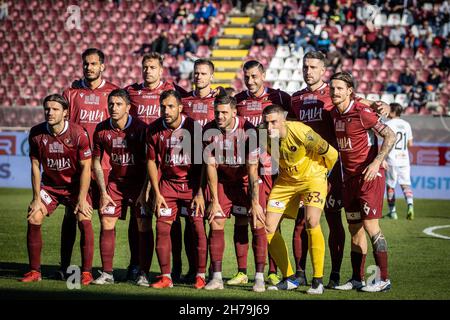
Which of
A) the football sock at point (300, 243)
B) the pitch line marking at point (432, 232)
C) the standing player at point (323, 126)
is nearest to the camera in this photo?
the standing player at point (323, 126)

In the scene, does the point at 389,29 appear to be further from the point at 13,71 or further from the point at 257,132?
the point at 257,132

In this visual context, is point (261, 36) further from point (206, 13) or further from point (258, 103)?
point (258, 103)

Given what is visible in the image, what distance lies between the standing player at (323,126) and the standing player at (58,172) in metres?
2.39

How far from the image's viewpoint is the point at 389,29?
85.1ft

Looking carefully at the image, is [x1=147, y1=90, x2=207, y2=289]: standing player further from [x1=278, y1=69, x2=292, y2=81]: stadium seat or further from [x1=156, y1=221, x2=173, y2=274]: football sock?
[x1=278, y1=69, x2=292, y2=81]: stadium seat

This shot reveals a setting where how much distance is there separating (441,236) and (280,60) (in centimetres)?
1358

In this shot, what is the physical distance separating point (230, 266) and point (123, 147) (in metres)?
2.37

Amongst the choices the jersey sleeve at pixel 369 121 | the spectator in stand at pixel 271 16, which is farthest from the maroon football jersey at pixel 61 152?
the spectator in stand at pixel 271 16

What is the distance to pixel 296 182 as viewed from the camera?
890cm

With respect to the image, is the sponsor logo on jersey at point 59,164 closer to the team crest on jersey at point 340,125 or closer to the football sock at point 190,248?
the football sock at point 190,248

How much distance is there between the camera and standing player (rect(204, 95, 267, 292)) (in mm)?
8867

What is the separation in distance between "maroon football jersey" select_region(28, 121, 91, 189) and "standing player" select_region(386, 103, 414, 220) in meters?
8.53

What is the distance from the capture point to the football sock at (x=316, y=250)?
28.5 feet

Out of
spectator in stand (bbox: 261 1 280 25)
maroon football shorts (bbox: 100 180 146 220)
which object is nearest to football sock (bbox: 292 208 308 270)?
maroon football shorts (bbox: 100 180 146 220)
